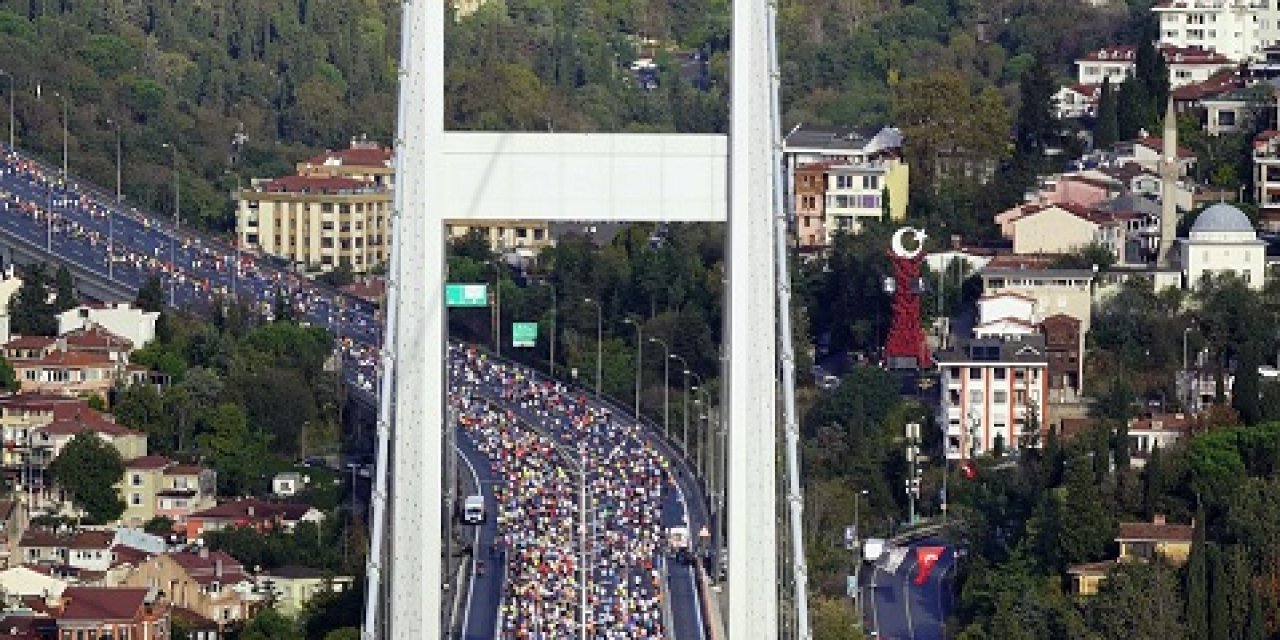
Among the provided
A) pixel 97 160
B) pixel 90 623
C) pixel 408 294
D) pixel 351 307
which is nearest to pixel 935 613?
pixel 90 623

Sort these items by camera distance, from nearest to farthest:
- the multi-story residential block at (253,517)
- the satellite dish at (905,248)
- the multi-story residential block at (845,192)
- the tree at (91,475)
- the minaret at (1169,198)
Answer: the multi-story residential block at (253,517), the tree at (91,475), the satellite dish at (905,248), the minaret at (1169,198), the multi-story residential block at (845,192)

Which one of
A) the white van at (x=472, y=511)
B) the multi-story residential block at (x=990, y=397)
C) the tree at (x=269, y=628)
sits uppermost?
the multi-story residential block at (x=990, y=397)

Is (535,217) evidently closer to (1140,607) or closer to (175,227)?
(1140,607)

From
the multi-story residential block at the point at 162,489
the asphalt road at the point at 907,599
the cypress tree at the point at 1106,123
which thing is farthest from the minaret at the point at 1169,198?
the asphalt road at the point at 907,599

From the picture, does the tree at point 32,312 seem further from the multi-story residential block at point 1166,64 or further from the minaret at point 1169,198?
the multi-story residential block at point 1166,64

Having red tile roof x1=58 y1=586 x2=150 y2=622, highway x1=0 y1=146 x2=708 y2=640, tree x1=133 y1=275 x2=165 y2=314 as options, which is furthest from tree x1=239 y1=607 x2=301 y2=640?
tree x1=133 y1=275 x2=165 y2=314

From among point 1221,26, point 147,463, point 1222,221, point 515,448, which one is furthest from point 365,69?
point 147,463
